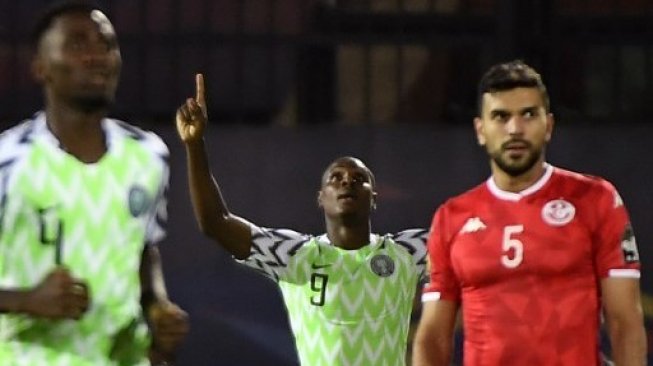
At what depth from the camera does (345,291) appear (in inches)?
262

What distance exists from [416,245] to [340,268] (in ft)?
1.19

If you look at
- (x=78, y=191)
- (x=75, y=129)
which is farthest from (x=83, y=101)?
(x=78, y=191)

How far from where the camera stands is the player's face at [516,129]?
5105mm

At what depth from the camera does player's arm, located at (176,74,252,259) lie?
223 inches

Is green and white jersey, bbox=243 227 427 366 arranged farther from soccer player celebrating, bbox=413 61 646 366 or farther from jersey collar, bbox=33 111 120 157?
jersey collar, bbox=33 111 120 157

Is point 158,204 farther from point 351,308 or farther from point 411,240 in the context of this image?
point 411,240

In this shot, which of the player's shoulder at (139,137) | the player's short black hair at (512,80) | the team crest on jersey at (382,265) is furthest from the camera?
the team crest on jersey at (382,265)

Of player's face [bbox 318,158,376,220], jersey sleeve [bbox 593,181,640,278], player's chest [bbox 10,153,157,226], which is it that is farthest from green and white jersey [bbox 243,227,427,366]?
player's chest [bbox 10,153,157,226]

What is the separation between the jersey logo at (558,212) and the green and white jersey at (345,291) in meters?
1.52

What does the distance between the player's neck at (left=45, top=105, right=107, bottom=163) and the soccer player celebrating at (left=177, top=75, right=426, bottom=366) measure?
1764 millimetres

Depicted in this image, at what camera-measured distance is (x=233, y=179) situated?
8930 millimetres

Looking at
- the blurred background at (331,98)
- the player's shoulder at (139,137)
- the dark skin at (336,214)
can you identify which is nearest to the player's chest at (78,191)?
the player's shoulder at (139,137)

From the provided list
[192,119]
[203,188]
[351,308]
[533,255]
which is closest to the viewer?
[533,255]

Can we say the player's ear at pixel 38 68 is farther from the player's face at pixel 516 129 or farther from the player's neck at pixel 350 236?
the player's neck at pixel 350 236
